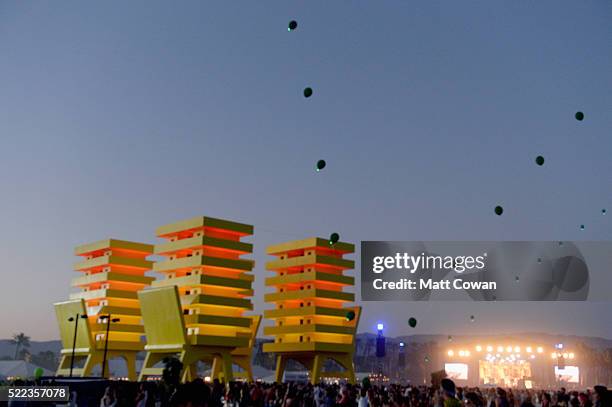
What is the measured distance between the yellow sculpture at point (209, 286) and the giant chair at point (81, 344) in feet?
37.1

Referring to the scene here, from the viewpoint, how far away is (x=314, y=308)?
60969mm

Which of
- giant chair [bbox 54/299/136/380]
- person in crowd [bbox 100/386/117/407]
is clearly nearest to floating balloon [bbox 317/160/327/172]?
person in crowd [bbox 100/386/117/407]

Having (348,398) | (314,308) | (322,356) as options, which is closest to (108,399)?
(348,398)

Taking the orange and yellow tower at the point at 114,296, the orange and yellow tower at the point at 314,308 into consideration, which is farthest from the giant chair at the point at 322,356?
the orange and yellow tower at the point at 114,296

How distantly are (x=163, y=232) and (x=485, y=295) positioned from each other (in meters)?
31.7

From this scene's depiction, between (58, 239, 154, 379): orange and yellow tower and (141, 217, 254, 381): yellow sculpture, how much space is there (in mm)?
9500

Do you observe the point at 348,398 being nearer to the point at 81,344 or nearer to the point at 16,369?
the point at 81,344

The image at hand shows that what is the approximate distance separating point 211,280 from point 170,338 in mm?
5674

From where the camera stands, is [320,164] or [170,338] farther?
[170,338]

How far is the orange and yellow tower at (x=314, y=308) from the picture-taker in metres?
60.9

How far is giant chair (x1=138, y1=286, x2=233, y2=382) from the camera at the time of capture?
2061 inches

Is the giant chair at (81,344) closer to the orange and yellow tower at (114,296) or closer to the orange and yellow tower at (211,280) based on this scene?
the orange and yellow tower at (114,296)

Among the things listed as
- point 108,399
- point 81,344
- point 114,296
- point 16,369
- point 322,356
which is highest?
point 114,296

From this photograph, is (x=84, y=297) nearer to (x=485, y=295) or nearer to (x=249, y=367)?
(x=249, y=367)
